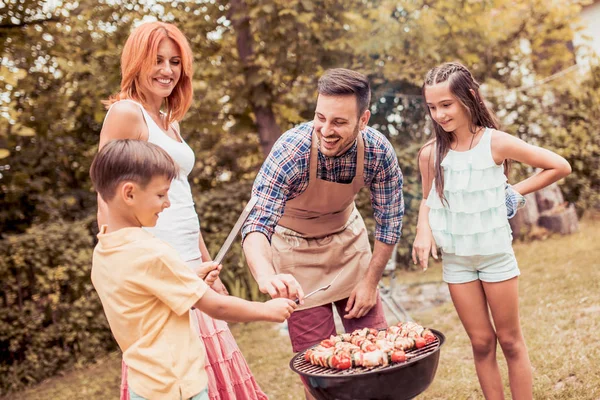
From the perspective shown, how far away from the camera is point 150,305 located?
2.00 metres

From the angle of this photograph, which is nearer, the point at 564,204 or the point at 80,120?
the point at 80,120

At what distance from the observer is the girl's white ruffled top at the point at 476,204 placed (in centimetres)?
280

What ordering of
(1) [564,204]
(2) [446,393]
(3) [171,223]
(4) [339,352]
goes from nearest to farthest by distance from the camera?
1. (4) [339,352]
2. (3) [171,223]
3. (2) [446,393]
4. (1) [564,204]

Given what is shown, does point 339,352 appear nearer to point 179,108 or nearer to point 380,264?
point 380,264

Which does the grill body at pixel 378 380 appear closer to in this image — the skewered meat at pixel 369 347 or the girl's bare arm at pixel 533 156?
the skewered meat at pixel 369 347

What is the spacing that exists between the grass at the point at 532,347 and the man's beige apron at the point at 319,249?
163 cm

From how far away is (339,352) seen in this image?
230cm

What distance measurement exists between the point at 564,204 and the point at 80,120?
7.10 meters

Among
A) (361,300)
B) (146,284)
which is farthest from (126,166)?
(361,300)

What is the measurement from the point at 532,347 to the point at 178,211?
3.30 m

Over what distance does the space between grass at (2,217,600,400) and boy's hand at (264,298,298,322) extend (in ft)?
7.68

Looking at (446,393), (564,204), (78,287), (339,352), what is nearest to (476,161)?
(339,352)

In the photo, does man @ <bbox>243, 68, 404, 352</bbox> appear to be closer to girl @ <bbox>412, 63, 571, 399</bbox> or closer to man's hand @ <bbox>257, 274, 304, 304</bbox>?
man's hand @ <bbox>257, 274, 304, 304</bbox>

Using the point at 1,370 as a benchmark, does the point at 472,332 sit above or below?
above
